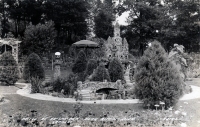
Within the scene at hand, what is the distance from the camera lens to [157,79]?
37.3 ft

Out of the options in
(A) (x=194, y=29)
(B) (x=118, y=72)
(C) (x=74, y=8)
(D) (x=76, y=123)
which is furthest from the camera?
(C) (x=74, y=8)

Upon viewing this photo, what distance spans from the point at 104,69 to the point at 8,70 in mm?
6834

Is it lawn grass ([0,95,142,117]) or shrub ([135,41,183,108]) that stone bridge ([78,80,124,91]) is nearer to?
lawn grass ([0,95,142,117])

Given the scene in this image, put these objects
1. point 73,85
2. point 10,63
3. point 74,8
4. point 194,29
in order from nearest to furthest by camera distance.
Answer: point 73,85 < point 10,63 < point 194,29 < point 74,8

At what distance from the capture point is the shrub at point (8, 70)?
18.4 metres

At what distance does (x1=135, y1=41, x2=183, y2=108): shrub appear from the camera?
37.3 ft

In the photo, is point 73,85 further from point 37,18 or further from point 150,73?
point 37,18

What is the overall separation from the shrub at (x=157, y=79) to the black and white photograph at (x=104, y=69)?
0.04m

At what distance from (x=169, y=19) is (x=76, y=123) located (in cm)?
2754

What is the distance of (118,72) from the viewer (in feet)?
58.2

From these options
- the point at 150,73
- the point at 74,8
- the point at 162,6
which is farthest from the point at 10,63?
the point at 162,6

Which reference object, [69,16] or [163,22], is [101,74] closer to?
[163,22]

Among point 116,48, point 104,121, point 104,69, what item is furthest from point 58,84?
point 104,121

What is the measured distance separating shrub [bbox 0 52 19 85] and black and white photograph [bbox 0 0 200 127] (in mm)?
65
